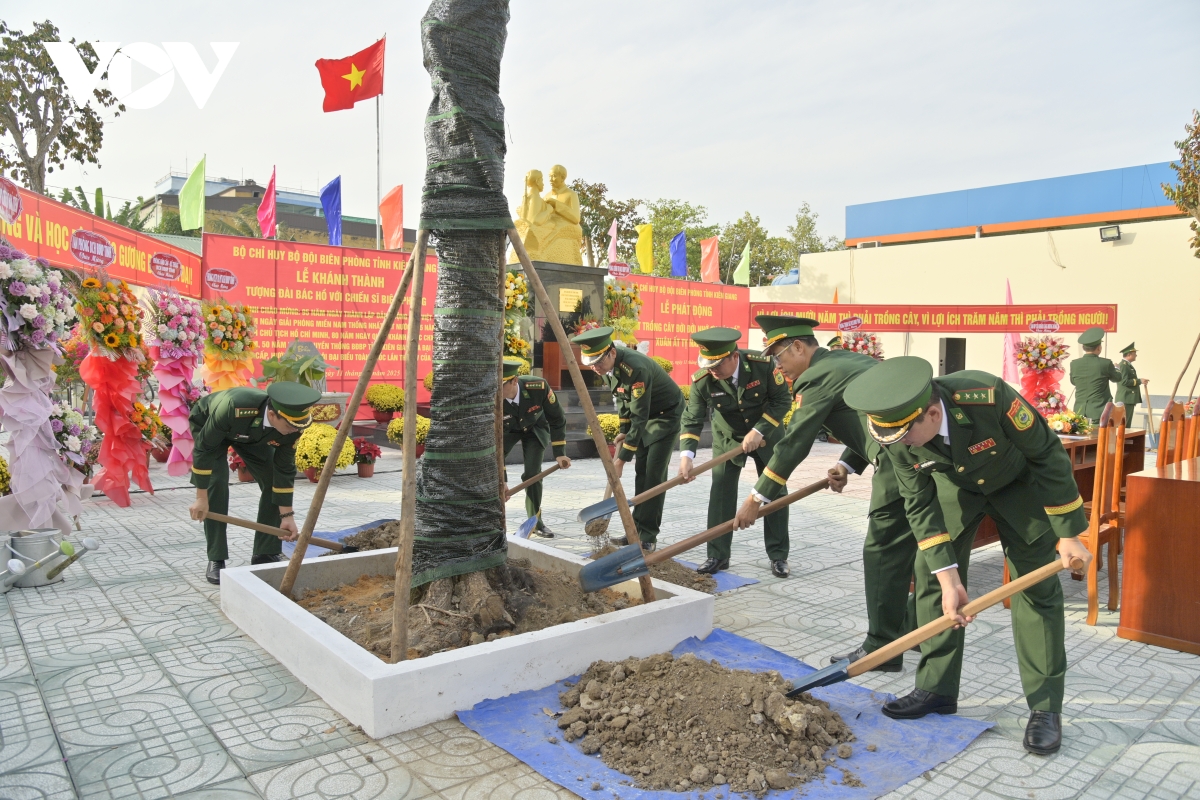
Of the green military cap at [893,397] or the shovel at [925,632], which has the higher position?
the green military cap at [893,397]

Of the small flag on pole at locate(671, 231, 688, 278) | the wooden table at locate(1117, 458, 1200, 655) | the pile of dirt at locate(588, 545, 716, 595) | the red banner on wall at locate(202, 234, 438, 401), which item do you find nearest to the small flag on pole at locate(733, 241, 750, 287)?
the small flag on pole at locate(671, 231, 688, 278)

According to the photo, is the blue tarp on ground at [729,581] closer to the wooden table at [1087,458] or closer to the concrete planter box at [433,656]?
the concrete planter box at [433,656]

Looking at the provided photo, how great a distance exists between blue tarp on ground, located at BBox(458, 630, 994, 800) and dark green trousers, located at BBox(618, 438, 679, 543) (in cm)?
249

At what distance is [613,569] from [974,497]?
1.75m

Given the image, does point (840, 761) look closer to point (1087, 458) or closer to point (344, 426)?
point (344, 426)

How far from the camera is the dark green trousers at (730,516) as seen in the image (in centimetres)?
612

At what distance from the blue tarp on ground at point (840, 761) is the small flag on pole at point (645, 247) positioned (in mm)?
20358

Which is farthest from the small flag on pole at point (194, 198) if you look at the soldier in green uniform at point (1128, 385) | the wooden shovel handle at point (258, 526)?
the soldier in green uniform at point (1128, 385)

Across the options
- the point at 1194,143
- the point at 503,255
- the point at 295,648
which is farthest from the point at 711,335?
the point at 1194,143

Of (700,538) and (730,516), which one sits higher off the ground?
(700,538)

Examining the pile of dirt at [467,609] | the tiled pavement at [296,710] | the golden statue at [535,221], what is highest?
the golden statue at [535,221]

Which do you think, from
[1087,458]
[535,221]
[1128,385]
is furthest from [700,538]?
[1128,385]

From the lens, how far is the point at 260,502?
5.84 meters

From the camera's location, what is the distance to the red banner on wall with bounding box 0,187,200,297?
27.0 ft
